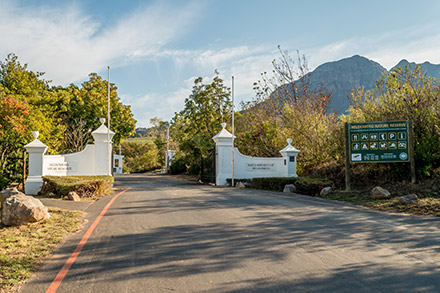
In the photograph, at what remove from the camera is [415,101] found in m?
13.4

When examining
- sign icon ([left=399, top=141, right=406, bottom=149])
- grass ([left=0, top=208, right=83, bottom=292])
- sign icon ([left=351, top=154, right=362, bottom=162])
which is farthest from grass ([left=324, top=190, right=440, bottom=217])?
grass ([left=0, top=208, right=83, bottom=292])

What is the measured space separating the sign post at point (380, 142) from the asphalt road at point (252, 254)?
16.1 feet

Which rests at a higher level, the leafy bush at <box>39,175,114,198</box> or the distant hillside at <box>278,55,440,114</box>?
the distant hillside at <box>278,55,440,114</box>

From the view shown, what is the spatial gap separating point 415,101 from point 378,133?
76.2 inches

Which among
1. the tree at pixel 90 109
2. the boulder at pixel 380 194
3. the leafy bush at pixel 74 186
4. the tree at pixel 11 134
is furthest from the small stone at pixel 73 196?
the tree at pixel 90 109

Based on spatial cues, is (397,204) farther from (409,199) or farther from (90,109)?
(90,109)

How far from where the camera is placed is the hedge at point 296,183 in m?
13.7

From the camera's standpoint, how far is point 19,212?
285 inches

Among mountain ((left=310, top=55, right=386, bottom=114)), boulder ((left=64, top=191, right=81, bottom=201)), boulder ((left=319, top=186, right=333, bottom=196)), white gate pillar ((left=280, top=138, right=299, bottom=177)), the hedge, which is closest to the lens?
boulder ((left=64, top=191, right=81, bottom=201))

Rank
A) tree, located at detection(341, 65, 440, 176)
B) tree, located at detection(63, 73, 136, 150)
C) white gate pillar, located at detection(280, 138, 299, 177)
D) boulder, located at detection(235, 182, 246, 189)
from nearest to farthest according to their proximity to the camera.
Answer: tree, located at detection(341, 65, 440, 176) → boulder, located at detection(235, 182, 246, 189) → white gate pillar, located at detection(280, 138, 299, 177) → tree, located at detection(63, 73, 136, 150)

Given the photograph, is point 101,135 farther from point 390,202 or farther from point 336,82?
point 336,82

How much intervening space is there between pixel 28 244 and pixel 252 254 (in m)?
3.75

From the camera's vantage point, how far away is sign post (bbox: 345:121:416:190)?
12742 millimetres

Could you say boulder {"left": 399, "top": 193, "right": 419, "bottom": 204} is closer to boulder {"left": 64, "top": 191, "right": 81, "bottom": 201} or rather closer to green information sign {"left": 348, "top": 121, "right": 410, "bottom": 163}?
green information sign {"left": 348, "top": 121, "right": 410, "bottom": 163}
